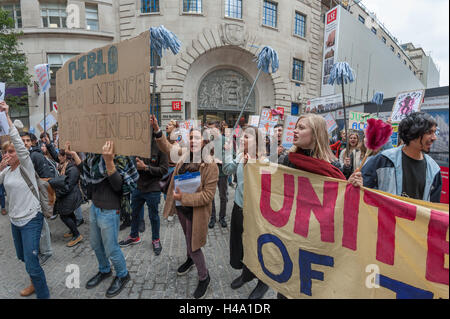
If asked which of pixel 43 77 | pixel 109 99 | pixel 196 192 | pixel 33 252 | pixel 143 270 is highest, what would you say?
pixel 43 77

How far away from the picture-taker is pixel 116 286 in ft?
8.21

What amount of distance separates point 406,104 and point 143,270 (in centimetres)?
584

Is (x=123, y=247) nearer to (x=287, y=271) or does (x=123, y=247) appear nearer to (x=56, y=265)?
(x=56, y=265)

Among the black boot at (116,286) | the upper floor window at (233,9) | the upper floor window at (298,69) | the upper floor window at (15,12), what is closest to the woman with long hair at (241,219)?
the black boot at (116,286)

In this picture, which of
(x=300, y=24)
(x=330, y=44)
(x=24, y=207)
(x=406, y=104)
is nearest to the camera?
(x=24, y=207)

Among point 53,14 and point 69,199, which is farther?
point 53,14

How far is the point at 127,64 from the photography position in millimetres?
1994

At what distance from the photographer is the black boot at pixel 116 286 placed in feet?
8.01

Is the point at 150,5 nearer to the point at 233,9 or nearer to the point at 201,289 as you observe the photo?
the point at 233,9

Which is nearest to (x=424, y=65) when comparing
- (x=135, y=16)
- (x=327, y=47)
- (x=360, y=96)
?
(x=360, y=96)

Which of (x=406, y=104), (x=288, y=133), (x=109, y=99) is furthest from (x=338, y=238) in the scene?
(x=406, y=104)

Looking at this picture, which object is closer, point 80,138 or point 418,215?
point 418,215
